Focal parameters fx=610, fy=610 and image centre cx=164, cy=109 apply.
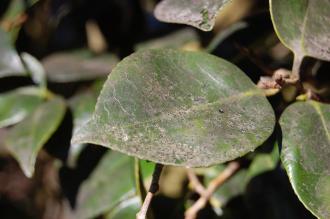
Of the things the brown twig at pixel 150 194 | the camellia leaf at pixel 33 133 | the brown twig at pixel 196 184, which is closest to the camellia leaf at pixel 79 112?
the camellia leaf at pixel 33 133

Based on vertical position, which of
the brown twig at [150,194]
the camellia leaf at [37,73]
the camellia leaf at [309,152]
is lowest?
the camellia leaf at [37,73]

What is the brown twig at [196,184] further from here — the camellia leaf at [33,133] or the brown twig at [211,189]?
the camellia leaf at [33,133]

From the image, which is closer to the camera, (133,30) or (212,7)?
(212,7)

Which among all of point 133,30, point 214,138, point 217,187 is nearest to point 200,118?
point 214,138

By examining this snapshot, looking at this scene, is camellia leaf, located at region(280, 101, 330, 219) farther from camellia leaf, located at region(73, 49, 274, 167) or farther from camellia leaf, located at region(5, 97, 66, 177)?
camellia leaf, located at region(5, 97, 66, 177)

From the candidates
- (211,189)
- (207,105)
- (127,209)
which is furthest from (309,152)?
(127,209)

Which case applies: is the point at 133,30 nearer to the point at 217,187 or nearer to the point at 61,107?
the point at 61,107
